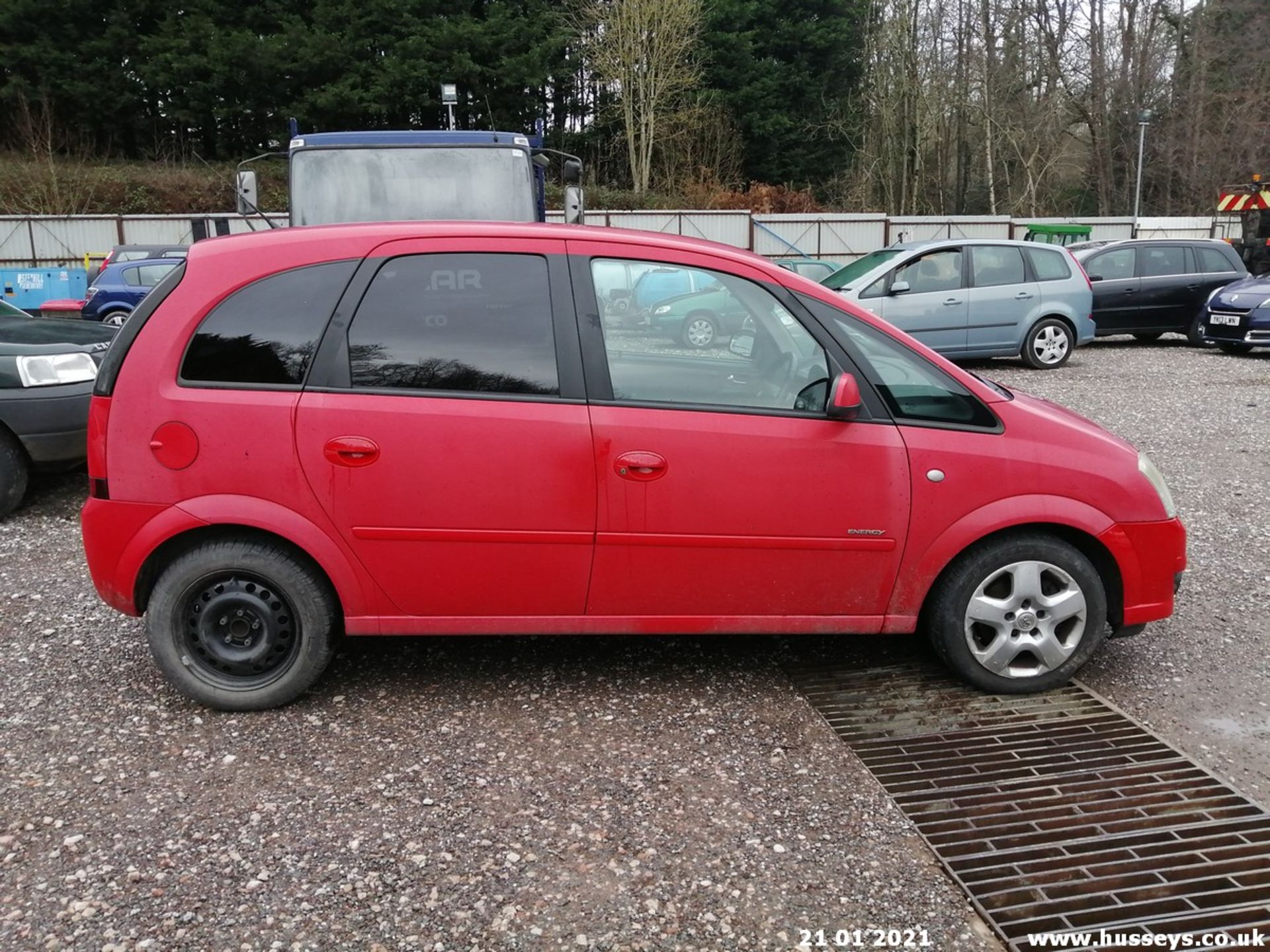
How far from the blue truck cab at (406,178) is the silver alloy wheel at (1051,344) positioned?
281 inches

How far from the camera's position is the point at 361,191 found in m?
9.64

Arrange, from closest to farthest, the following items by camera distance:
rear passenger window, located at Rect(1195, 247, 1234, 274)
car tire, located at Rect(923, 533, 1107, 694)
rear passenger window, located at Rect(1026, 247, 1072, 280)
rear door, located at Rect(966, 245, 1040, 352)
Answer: car tire, located at Rect(923, 533, 1107, 694) < rear door, located at Rect(966, 245, 1040, 352) < rear passenger window, located at Rect(1026, 247, 1072, 280) < rear passenger window, located at Rect(1195, 247, 1234, 274)

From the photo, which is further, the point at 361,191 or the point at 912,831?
the point at 361,191

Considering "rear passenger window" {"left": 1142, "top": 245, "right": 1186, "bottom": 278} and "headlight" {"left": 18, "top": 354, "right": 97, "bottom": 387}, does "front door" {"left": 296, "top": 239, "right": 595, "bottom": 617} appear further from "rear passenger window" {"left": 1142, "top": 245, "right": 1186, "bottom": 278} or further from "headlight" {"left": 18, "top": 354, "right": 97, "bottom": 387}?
"rear passenger window" {"left": 1142, "top": 245, "right": 1186, "bottom": 278}

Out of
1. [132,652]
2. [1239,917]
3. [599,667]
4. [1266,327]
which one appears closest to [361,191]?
[132,652]

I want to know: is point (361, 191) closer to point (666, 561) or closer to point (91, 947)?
point (666, 561)

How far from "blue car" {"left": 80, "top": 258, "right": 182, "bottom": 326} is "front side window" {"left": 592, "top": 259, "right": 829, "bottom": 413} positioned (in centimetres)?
1597

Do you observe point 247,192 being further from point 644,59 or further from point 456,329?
point 644,59

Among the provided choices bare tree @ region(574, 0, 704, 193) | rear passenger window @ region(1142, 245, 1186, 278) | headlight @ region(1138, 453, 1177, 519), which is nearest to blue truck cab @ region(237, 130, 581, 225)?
headlight @ region(1138, 453, 1177, 519)

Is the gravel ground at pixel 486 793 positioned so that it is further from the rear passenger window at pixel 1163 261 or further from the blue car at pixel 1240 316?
the rear passenger window at pixel 1163 261

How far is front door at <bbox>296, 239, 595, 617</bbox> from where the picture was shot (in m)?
3.65

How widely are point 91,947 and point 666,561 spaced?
6.92ft

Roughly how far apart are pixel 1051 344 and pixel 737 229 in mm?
17578

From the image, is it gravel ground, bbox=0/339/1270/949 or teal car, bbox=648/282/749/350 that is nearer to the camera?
gravel ground, bbox=0/339/1270/949
